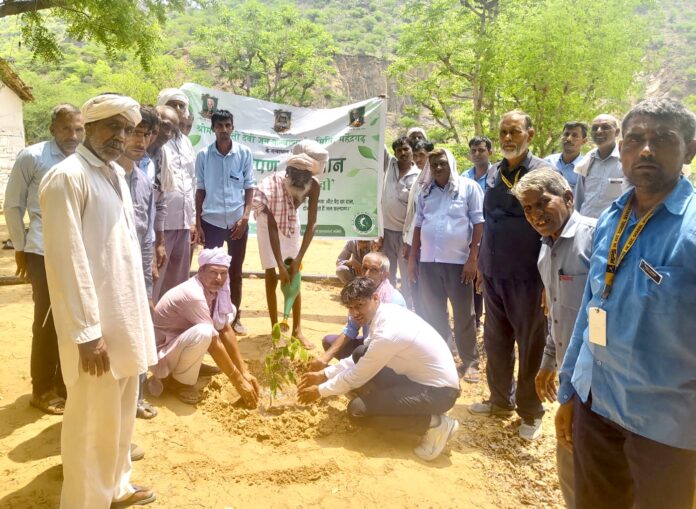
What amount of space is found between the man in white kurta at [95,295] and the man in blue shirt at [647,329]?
6.27ft

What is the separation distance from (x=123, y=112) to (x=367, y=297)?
1.82 meters

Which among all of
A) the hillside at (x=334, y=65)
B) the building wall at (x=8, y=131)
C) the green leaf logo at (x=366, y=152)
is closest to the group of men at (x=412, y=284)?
the green leaf logo at (x=366, y=152)

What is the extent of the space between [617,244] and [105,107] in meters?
2.12

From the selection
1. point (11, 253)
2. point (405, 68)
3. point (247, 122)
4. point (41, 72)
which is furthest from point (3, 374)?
point (41, 72)

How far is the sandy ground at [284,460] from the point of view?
2.74 metres

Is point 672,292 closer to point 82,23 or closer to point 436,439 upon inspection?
point 436,439

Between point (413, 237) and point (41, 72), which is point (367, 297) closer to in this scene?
point (413, 237)

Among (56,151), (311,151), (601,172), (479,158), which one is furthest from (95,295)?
(601,172)

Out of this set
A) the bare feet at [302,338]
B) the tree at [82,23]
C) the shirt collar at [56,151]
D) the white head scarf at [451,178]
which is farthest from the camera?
the tree at [82,23]

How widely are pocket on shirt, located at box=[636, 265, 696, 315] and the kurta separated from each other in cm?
203

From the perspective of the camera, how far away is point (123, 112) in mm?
2256

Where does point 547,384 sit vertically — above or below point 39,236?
below

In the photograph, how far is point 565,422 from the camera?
6.77ft

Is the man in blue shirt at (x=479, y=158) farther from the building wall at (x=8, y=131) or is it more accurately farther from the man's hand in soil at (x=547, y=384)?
the building wall at (x=8, y=131)
